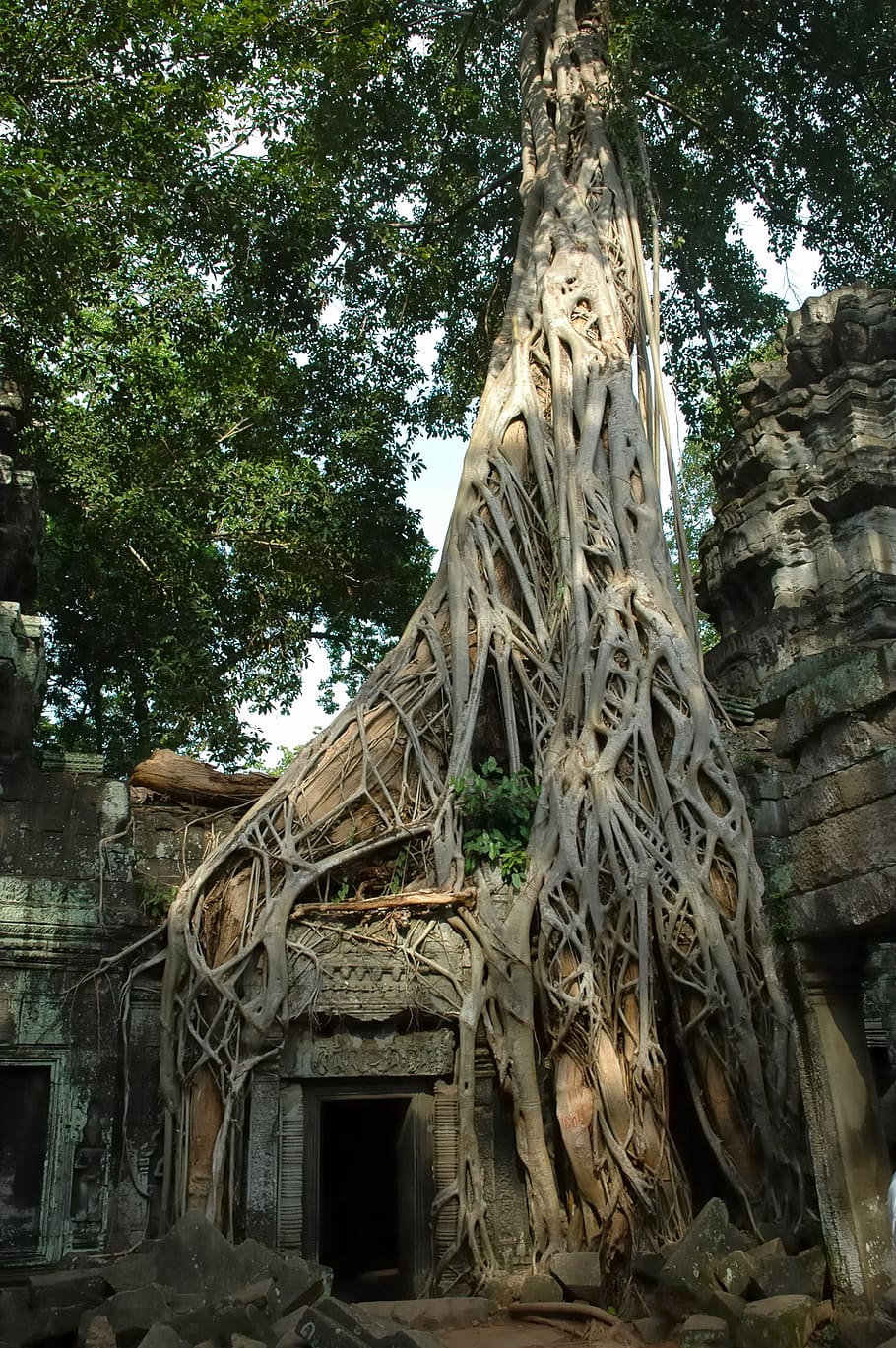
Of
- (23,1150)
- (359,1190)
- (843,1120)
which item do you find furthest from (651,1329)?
(359,1190)

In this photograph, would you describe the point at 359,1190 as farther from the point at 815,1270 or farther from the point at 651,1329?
the point at 815,1270

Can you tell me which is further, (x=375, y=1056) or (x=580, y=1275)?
(x=375, y=1056)

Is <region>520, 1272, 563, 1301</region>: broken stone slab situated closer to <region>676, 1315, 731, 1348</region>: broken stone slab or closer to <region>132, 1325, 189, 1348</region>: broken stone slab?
<region>676, 1315, 731, 1348</region>: broken stone slab

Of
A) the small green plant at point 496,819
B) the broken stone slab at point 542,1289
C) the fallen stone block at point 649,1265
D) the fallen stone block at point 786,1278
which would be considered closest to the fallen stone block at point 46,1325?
the broken stone slab at point 542,1289

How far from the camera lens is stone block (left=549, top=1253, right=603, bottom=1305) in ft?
14.6

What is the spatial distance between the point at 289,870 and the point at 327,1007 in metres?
0.71

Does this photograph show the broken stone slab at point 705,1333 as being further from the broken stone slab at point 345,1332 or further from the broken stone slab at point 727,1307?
the broken stone slab at point 345,1332

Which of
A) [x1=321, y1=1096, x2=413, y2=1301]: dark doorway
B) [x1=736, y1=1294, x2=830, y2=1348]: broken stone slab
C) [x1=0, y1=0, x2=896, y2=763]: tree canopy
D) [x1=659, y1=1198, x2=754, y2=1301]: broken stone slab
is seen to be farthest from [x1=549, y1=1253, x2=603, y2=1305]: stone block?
[x1=0, y1=0, x2=896, y2=763]: tree canopy

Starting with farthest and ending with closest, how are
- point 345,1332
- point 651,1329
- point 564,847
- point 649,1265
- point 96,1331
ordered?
point 564,847 < point 649,1265 < point 651,1329 < point 96,1331 < point 345,1332

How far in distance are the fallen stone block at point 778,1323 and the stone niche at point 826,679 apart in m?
0.14

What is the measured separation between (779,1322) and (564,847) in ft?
7.86

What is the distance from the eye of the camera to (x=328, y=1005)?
5.25m

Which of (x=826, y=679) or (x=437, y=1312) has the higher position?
(x=826, y=679)

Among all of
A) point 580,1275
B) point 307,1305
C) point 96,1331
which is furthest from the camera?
point 580,1275
